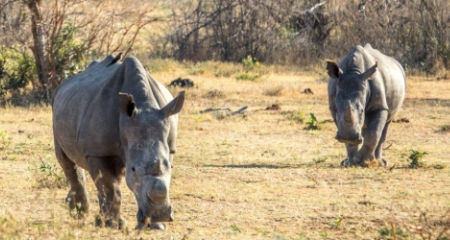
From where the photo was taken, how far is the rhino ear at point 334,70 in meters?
10.9

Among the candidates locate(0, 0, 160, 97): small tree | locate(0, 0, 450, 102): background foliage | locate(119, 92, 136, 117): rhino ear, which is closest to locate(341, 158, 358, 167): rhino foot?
locate(119, 92, 136, 117): rhino ear

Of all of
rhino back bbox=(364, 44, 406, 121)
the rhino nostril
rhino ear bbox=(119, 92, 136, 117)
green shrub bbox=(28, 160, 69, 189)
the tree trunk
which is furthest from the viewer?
the tree trunk

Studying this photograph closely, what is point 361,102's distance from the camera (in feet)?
36.1

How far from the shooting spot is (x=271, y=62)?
24875 mm

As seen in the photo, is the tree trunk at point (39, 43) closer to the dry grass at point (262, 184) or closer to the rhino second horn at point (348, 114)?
the dry grass at point (262, 184)

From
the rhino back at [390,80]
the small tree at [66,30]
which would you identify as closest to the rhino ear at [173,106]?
the rhino back at [390,80]

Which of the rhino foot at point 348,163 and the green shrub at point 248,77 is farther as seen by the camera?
the green shrub at point 248,77

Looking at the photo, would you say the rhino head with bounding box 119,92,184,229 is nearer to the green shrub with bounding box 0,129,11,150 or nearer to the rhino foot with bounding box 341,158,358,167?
the rhino foot with bounding box 341,158,358,167

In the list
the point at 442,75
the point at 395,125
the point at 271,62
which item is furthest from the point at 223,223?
the point at 271,62

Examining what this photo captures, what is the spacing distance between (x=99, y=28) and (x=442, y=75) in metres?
7.99

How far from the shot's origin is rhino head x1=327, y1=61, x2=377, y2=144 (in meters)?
10.8

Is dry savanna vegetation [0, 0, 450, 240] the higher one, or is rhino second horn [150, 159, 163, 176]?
rhino second horn [150, 159, 163, 176]

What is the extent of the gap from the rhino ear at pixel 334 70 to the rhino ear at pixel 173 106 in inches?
167

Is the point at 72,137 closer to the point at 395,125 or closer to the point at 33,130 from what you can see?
the point at 33,130
